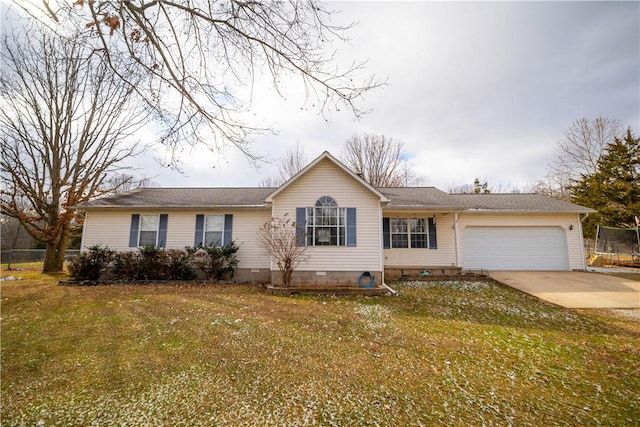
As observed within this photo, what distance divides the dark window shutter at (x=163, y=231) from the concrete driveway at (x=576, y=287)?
14.2m

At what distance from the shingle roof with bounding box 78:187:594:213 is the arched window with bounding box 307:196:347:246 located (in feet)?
8.41

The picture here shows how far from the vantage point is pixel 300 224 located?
9.90 metres

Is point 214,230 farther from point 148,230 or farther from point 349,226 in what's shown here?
point 349,226

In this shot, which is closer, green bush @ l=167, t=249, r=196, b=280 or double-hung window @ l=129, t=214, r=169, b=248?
green bush @ l=167, t=249, r=196, b=280

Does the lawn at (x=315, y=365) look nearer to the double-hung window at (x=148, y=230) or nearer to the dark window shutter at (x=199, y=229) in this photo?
the dark window shutter at (x=199, y=229)

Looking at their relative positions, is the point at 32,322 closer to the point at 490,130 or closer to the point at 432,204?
the point at 432,204

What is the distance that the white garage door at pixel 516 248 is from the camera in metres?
12.8

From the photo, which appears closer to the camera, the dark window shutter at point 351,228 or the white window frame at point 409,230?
the dark window shutter at point 351,228

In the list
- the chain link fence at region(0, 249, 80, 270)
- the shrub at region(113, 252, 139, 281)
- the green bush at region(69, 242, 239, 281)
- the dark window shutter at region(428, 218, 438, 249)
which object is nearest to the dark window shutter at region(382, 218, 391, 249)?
the dark window shutter at region(428, 218, 438, 249)

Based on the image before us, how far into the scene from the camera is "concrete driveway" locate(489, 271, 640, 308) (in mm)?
7828

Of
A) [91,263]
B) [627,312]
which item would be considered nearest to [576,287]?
[627,312]

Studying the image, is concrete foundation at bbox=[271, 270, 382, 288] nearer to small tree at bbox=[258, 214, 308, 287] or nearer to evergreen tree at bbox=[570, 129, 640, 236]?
small tree at bbox=[258, 214, 308, 287]

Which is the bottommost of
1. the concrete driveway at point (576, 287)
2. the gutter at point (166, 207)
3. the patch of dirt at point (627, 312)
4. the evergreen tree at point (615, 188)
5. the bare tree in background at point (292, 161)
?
the patch of dirt at point (627, 312)

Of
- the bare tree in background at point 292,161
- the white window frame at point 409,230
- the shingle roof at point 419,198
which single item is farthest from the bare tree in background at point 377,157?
the white window frame at point 409,230
